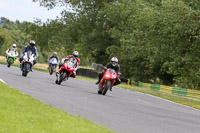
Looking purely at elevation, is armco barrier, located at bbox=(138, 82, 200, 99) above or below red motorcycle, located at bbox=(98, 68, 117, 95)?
below

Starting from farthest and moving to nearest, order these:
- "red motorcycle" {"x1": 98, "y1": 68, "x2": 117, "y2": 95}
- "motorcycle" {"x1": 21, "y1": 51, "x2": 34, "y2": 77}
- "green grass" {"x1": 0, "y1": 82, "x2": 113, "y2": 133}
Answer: "motorcycle" {"x1": 21, "y1": 51, "x2": 34, "y2": 77} → "red motorcycle" {"x1": 98, "y1": 68, "x2": 117, "y2": 95} → "green grass" {"x1": 0, "y1": 82, "x2": 113, "y2": 133}

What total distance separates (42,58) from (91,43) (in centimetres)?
10122

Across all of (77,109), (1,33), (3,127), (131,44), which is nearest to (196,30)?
(131,44)

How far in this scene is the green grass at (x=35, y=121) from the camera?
6.39 meters

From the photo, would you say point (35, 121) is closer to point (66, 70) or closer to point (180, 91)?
point (66, 70)

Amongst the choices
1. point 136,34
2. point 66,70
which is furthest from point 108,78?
point 136,34

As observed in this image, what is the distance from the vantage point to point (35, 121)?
23.6ft

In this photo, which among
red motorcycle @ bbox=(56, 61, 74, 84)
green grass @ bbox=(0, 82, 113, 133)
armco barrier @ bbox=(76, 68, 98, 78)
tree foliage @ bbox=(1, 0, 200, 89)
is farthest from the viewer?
armco barrier @ bbox=(76, 68, 98, 78)

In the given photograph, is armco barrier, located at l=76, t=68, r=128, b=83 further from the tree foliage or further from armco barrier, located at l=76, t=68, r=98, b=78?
the tree foliage

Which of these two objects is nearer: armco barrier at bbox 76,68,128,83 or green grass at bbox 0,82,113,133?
green grass at bbox 0,82,113,133

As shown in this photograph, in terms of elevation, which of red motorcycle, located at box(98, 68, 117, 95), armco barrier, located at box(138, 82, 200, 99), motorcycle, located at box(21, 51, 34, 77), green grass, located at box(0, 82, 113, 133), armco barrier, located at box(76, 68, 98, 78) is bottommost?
armco barrier, located at box(138, 82, 200, 99)

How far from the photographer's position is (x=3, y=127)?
20.0ft

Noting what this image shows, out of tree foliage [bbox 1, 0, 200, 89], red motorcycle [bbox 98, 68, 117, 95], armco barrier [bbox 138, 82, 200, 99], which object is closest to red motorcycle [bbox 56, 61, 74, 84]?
red motorcycle [bbox 98, 68, 117, 95]

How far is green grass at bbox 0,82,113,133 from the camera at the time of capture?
21.0 feet
